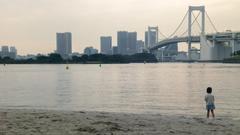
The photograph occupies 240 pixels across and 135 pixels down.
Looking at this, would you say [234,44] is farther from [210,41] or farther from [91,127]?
[91,127]

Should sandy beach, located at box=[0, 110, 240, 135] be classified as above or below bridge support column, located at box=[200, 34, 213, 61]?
below

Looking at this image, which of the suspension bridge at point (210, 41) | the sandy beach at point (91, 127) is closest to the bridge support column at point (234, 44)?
the suspension bridge at point (210, 41)

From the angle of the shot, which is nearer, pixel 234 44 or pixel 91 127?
pixel 91 127

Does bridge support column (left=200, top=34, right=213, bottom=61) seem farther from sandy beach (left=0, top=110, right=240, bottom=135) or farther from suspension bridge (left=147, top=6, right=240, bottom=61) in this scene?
sandy beach (left=0, top=110, right=240, bottom=135)

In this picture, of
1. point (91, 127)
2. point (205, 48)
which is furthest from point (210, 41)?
point (91, 127)

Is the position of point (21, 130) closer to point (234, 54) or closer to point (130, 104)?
point (130, 104)

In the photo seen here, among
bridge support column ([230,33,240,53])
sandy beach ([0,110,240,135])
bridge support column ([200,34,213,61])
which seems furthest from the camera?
bridge support column ([200,34,213,61])

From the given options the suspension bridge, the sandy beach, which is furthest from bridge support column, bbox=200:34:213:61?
the sandy beach

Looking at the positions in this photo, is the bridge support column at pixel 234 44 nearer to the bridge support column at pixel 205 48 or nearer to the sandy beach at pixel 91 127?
the bridge support column at pixel 205 48

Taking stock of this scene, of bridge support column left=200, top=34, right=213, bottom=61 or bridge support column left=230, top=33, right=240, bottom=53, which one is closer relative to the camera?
bridge support column left=230, top=33, right=240, bottom=53

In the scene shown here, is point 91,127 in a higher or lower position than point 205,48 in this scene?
lower

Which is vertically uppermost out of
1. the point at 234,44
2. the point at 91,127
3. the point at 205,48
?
the point at 234,44

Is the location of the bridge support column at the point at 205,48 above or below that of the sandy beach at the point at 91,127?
above

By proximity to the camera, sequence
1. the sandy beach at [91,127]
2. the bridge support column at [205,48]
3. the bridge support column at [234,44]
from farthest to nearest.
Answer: the bridge support column at [205,48], the bridge support column at [234,44], the sandy beach at [91,127]
